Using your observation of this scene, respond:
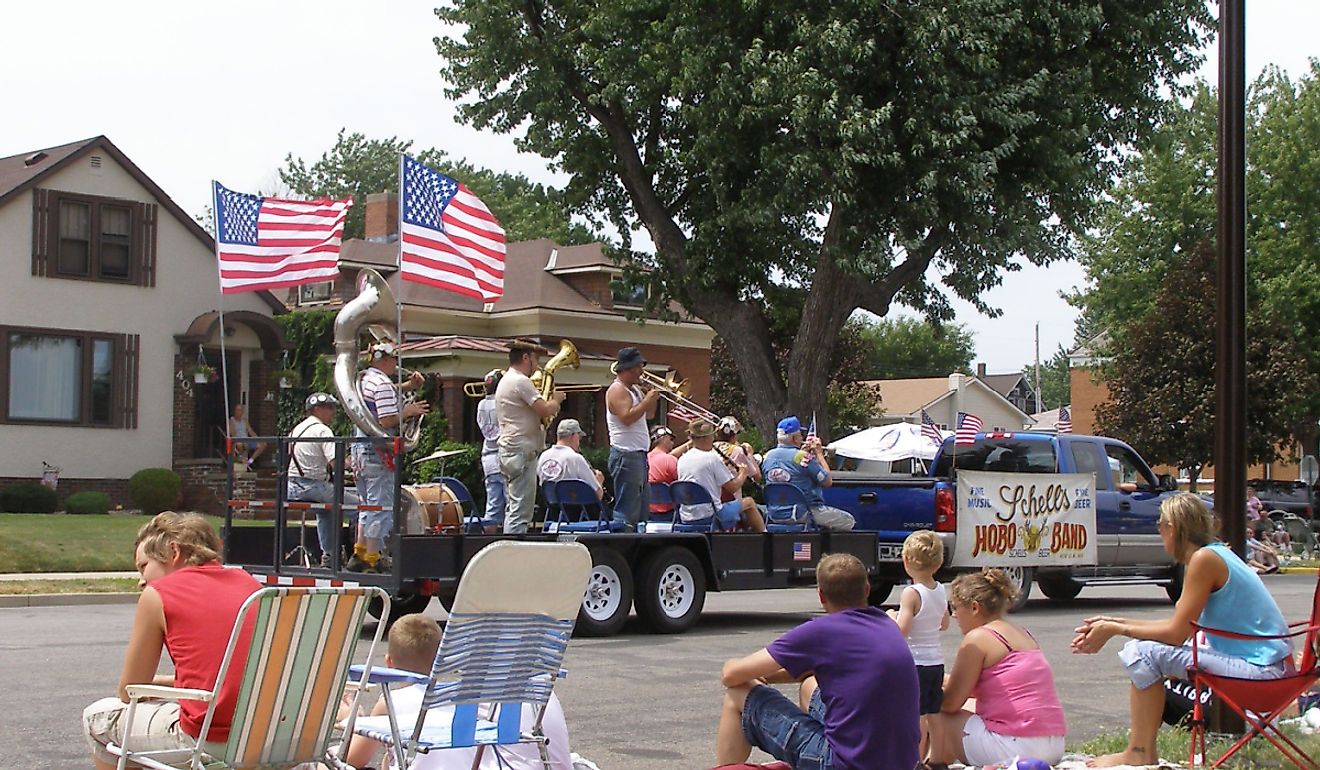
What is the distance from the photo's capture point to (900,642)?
6035mm

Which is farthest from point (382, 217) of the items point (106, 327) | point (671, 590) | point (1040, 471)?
point (671, 590)

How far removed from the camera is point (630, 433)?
1380 cm

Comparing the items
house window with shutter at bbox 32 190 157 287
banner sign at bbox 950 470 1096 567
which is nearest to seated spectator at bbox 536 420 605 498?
banner sign at bbox 950 470 1096 567

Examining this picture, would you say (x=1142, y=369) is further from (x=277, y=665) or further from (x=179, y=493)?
(x=277, y=665)

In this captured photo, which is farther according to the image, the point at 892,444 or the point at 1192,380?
the point at 1192,380

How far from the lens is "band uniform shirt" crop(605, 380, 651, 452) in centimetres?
1378

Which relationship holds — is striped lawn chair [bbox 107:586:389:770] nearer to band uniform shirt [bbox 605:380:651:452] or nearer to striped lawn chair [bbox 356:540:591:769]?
striped lawn chair [bbox 356:540:591:769]

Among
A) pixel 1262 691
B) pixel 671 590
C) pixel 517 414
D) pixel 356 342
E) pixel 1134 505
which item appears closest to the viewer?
pixel 1262 691

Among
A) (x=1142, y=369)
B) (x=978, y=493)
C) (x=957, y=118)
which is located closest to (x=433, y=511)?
(x=978, y=493)

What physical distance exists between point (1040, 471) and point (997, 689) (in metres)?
11.1

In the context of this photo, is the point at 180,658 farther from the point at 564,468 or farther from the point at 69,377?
the point at 69,377

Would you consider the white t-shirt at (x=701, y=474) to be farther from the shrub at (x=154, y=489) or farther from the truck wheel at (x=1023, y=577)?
the shrub at (x=154, y=489)

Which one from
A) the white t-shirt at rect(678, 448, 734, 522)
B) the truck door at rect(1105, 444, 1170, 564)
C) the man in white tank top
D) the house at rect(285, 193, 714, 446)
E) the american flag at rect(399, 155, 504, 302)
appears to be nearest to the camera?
the american flag at rect(399, 155, 504, 302)

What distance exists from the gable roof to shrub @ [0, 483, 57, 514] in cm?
579
